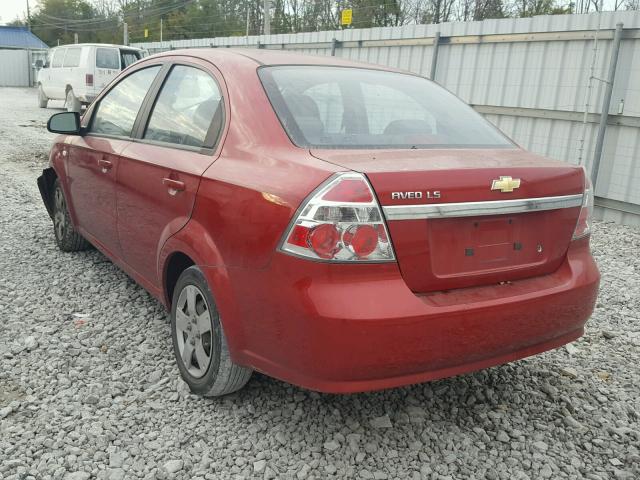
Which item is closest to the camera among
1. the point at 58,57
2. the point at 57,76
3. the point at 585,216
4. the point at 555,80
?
the point at 585,216

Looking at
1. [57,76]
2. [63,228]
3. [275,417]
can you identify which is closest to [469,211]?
[275,417]

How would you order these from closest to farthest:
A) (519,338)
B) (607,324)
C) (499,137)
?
(519,338) → (499,137) → (607,324)

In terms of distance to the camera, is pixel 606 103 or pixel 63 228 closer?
pixel 63 228

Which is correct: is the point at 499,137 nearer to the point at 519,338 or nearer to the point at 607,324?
the point at 519,338

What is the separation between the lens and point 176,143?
313 cm

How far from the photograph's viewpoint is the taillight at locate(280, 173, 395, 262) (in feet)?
7.02

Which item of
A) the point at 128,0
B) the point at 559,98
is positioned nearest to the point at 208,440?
the point at 559,98

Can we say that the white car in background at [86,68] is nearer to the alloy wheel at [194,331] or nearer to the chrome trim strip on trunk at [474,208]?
the alloy wheel at [194,331]

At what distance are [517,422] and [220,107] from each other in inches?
81.1

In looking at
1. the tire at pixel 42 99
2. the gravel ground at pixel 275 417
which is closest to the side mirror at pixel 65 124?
the gravel ground at pixel 275 417

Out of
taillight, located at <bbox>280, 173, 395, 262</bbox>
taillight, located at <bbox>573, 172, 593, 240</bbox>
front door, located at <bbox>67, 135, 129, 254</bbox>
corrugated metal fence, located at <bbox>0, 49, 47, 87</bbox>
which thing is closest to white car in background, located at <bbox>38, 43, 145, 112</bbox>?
front door, located at <bbox>67, 135, 129, 254</bbox>

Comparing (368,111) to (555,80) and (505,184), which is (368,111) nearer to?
(505,184)

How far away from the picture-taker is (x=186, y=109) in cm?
316

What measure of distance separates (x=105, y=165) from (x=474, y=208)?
97.2 inches
